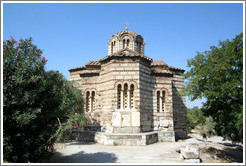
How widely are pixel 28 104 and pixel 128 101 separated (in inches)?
299

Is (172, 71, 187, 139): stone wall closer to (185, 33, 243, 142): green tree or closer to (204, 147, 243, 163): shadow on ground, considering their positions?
(204, 147, 243, 163): shadow on ground

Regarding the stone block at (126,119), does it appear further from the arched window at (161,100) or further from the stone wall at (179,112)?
the stone wall at (179,112)

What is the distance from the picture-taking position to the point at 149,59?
1381cm

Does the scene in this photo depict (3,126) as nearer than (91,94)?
Yes

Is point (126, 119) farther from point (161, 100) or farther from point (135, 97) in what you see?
point (161, 100)

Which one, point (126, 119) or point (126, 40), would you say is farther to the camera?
point (126, 40)

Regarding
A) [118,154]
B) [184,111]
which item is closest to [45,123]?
[118,154]

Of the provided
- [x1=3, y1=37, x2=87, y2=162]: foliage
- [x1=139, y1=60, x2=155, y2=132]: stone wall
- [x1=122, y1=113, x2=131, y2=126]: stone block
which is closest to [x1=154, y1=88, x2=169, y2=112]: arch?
[x1=139, y1=60, x2=155, y2=132]: stone wall

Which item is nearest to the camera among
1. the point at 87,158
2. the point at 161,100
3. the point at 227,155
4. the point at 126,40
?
the point at 87,158

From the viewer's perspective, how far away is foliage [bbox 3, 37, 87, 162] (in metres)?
5.51

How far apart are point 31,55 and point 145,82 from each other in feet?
28.4

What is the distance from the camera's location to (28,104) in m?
5.87

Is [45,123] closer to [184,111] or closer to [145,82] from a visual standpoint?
[145,82]

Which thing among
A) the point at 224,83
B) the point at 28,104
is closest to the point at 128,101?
the point at 224,83
